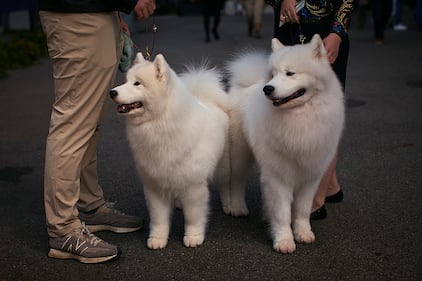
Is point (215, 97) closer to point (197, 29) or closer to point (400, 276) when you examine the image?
point (400, 276)

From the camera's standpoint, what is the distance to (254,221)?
12.5 feet

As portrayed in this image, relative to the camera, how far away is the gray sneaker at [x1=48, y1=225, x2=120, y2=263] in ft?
10.3

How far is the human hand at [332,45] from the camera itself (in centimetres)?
337

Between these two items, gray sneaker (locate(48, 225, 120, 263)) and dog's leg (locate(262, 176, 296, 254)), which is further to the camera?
dog's leg (locate(262, 176, 296, 254))

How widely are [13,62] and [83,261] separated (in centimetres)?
805

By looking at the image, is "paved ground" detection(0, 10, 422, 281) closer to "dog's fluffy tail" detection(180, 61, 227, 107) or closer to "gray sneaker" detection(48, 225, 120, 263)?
"gray sneaker" detection(48, 225, 120, 263)

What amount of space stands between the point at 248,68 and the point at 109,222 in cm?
146

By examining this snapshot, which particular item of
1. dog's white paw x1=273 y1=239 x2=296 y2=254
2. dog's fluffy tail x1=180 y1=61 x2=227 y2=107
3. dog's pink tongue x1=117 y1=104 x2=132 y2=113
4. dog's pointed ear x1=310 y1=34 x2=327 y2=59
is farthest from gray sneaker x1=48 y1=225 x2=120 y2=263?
dog's pointed ear x1=310 y1=34 x2=327 y2=59

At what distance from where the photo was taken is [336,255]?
126 inches

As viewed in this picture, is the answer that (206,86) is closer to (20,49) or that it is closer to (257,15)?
(20,49)

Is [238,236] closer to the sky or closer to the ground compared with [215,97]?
closer to the ground

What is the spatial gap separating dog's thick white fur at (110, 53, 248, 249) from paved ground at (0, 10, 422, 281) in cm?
21

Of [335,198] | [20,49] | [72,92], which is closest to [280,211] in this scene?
[335,198]

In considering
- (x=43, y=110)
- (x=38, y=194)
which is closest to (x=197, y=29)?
(x=43, y=110)
